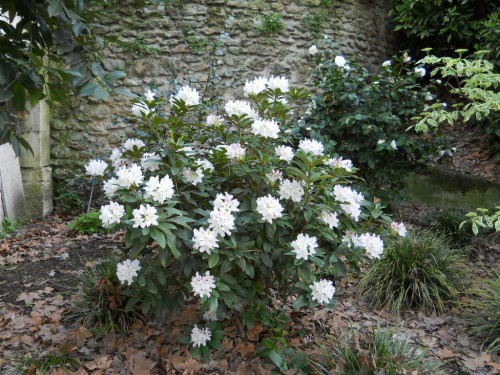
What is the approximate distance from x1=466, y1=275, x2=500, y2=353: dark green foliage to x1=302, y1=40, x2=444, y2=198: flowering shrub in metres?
1.65

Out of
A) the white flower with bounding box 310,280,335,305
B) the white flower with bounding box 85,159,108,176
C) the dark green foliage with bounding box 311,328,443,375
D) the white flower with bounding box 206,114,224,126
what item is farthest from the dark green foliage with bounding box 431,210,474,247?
the white flower with bounding box 85,159,108,176

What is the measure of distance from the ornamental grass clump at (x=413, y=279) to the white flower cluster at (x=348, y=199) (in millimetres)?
975

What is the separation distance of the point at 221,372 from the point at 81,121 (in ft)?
12.0

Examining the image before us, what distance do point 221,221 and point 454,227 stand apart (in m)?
3.26

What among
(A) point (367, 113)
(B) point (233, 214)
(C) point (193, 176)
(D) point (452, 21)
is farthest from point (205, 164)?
(D) point (452, 21)

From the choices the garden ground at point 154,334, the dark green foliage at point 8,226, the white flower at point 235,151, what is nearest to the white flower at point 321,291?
the garden ground at point 154,334

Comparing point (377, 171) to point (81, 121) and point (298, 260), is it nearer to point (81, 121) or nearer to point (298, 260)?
point (298, 260)

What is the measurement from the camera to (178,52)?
523cm

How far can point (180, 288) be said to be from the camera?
8.84 feet

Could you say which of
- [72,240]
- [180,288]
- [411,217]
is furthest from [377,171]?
[72,240]

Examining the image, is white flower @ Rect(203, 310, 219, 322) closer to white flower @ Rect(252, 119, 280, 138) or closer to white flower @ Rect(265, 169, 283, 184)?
white flower @ Rect(265, 169, 283, 184)

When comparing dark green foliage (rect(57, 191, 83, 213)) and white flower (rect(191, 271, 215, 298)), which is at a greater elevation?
white flower (rect(191, 271, 215, 298))

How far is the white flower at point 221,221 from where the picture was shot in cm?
221

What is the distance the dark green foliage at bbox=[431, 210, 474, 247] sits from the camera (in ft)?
14.8
